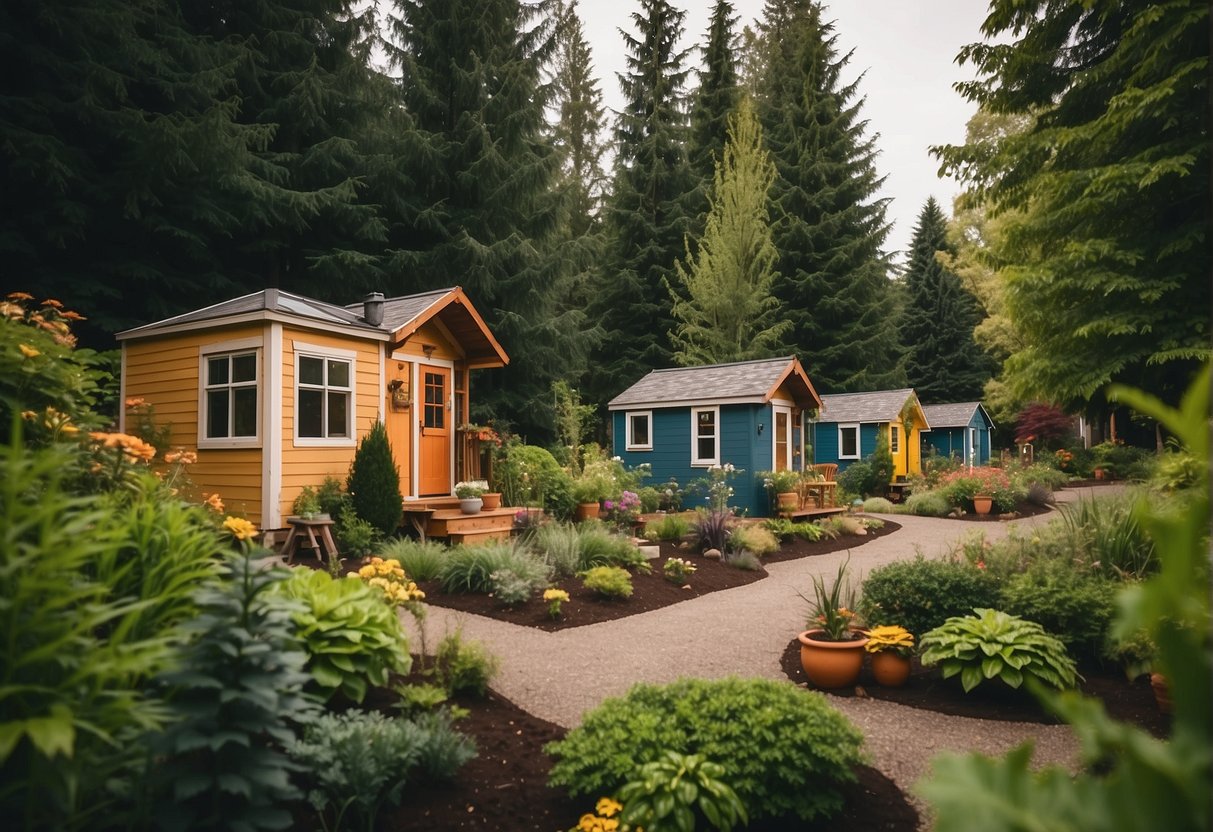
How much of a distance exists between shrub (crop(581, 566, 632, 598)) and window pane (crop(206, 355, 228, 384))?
5995mm

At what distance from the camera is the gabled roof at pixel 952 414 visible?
2634 centimetres

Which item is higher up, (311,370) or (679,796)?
(311,370)

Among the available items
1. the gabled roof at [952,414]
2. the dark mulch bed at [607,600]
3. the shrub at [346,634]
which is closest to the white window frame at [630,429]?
the dark mulch bed at [607,600]

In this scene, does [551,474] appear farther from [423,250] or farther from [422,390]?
[423,250]

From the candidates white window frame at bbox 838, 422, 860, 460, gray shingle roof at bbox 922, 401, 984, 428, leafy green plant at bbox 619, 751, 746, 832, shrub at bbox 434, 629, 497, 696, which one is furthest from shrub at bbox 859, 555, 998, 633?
gray shingle roof at bbox 922, 401, 984, 428

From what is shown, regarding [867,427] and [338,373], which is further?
[867,427]

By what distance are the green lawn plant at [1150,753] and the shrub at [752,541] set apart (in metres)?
9.91

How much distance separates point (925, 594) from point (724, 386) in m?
10.8

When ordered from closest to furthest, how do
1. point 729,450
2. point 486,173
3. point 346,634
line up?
point 346,634 < point 729,450 < point 486,173

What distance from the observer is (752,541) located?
35.8 feet

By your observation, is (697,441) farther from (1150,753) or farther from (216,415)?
(1150,753)

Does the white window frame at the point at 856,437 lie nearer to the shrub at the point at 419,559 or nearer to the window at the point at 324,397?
the window at the point at 324,397

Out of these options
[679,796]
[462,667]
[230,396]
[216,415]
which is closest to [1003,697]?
[679,796]

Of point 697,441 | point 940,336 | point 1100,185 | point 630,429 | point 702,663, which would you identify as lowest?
point 702,663
